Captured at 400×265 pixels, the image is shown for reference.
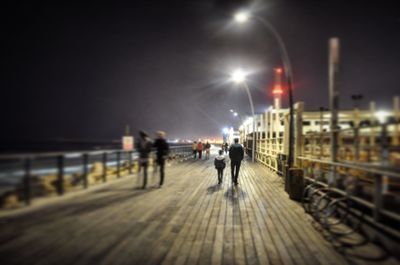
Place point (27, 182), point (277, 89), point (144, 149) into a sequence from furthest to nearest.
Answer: point (277, 89)
point (144, 149)
point (27, 182)

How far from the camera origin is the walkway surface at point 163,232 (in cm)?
433

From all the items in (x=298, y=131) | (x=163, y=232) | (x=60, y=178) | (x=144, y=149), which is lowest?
(x=163, y=232)

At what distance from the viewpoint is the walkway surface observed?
433cm

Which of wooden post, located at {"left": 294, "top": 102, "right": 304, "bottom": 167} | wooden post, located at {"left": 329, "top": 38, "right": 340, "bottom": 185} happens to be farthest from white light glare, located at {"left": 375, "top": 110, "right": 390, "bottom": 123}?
wooden post, located at {"left": 294, "top": 102, "right": 304, "bottom": 167}

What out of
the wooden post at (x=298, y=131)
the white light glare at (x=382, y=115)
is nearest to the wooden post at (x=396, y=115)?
the white light glare at (x=382, y=115)

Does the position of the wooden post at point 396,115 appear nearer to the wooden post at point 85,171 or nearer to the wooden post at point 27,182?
the wooden post at point 27,182

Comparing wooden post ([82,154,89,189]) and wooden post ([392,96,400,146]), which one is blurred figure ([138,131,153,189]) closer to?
wooden post ([82,154,89,189])

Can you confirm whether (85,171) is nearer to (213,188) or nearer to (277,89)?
(213,188)

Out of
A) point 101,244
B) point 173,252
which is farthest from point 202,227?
point 101,244

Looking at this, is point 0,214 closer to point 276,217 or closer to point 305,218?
point 276,217

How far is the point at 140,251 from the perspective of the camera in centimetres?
452

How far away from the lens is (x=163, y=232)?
546 cm

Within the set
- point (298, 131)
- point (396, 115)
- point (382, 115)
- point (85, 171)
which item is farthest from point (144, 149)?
point (396, 115)

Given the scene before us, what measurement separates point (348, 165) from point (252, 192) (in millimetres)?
4362
